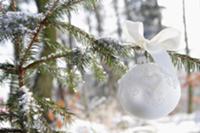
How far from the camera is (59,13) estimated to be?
1.74 ft

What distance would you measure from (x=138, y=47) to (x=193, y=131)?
2.75m

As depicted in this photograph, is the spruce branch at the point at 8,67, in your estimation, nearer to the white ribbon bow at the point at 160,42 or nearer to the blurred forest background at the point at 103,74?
the blurred forest background at the point at 103,74

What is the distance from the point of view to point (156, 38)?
51 cm

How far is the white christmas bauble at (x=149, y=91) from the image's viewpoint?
1.64ft

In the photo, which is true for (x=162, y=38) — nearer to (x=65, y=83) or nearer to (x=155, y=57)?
(x=155, y=57)

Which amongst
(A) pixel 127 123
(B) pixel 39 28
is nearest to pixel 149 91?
(B) pixel 39 28

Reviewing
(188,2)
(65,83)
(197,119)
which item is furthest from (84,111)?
(65,83)

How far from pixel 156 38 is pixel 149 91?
8cm

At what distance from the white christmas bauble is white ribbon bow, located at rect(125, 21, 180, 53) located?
0.10 feet

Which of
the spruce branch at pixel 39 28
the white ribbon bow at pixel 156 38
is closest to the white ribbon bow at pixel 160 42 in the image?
the white ribbon bow at pixel 156 38

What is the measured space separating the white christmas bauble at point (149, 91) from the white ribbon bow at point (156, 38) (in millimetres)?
31

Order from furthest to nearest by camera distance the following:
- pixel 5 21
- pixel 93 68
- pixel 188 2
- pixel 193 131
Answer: pixel 193 131 → pixel 188 2 → pixel 93 68 → pixel 5 21

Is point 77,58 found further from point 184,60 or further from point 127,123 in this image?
point 127,123

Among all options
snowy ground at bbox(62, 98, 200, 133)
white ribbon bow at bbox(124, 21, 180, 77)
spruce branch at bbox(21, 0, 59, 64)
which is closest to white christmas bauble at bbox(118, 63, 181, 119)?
white ribbon bow at bbox(124, 21, 180, 77)
